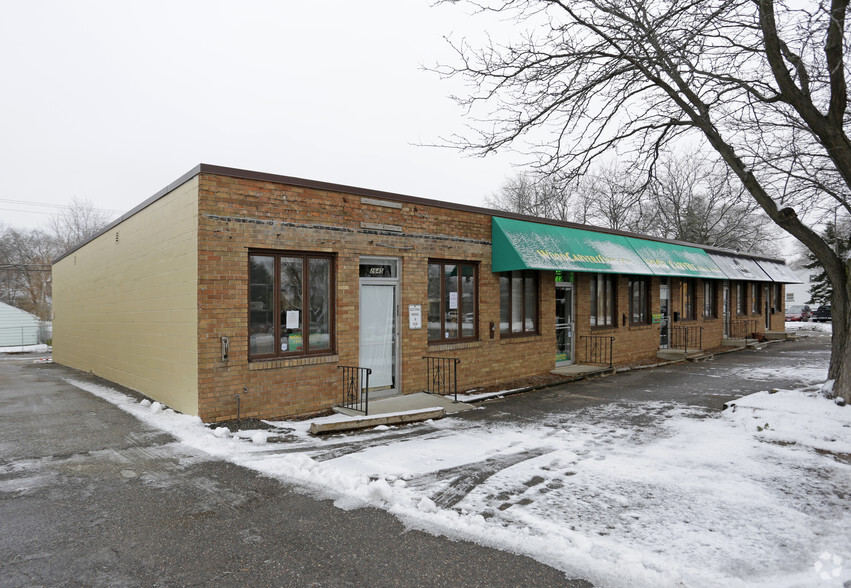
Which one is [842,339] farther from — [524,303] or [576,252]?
[524,303]

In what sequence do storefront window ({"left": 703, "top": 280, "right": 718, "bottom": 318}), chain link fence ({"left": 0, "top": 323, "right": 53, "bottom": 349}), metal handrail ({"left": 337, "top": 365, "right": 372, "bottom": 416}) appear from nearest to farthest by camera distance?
metal handrail ({"left": 337, "top": 365, "right": 372, "bottom": 416})
storefront window ({"left": 703, "top": 280, "right": 718, "bottom": 318})
chain link fence ({"left": 0, "top": 323, "right": 53, "bottom": 349})

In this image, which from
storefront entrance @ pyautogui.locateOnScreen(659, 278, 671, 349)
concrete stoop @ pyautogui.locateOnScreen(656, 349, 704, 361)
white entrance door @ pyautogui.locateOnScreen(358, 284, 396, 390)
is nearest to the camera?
white entrance door @ pyautogui.locateOnScreen(358, 284, 396, 390)

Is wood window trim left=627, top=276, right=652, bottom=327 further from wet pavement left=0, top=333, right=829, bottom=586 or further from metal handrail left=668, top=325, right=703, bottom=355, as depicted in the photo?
wet pavement left=0, top=333, right=829, bottom=586

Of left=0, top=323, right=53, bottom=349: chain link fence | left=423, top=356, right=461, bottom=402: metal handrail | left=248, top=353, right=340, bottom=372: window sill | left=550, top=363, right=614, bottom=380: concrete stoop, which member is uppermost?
left=248, top=353, right=340, bottom=372: window sill

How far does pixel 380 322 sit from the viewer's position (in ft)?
31.9

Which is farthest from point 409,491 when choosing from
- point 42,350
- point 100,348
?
point 42,350

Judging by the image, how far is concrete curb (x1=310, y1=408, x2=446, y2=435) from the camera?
7.28 m

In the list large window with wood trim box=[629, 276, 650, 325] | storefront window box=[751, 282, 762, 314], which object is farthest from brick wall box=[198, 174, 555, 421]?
storefront window box=[751, 282, 762, 314]

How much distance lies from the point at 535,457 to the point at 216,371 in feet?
15.6

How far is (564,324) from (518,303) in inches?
87.1

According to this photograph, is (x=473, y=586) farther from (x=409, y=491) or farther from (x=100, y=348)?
(x=100, y=348)

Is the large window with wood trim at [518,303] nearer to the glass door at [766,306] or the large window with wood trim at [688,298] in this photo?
the large window with wood trim at [688,298]

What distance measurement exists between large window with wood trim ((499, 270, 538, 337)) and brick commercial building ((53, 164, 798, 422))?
0.14 ft

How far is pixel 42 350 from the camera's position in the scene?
3116cm
